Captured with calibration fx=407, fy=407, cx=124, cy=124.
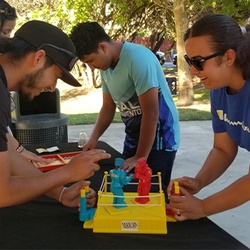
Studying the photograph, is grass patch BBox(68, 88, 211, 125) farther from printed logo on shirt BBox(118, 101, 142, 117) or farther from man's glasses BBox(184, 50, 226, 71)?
man's glasses BBox(184, 50, 226, 71)

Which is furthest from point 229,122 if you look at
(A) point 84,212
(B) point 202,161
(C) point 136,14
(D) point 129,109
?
(C) point 136,14

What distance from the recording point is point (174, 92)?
11555 mm

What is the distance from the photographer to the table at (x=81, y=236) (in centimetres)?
122

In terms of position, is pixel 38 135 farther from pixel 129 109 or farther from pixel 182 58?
pixel 182 58

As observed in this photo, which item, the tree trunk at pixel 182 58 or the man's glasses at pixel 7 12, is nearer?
the man's glasses at pixel 7 12

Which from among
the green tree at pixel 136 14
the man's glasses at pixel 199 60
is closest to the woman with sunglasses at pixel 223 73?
the man's glasses at pixel 199 60

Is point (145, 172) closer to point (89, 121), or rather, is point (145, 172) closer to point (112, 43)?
point (112, 43)

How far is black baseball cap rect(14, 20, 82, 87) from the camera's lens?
1.38 m

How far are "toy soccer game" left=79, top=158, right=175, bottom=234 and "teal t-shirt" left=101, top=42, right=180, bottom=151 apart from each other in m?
0.77

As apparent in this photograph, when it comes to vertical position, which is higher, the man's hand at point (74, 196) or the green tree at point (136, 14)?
the green tree at point (136, 14)

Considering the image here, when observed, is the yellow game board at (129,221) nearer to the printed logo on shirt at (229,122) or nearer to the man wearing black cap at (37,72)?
the man wearing black cap at (37,72)

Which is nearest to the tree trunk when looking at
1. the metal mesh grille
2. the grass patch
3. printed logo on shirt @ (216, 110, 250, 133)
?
the grass patch

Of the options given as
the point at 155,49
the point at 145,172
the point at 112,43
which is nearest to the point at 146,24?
the point at 155,49

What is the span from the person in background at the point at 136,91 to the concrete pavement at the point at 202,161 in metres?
1.05
